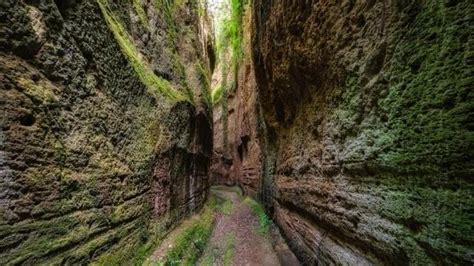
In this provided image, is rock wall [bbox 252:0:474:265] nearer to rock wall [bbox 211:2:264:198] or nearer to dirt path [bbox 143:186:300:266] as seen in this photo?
dirt path [bbox 143:186:300:266]

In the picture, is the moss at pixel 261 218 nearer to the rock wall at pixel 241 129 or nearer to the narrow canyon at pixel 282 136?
the narrow canyon at pixel 282 136

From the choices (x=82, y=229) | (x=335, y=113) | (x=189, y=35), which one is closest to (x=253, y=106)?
(x=189, y=35)

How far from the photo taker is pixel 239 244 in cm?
742

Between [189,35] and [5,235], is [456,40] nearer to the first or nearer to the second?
[5,235]

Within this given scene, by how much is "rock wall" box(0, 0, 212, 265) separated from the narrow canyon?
0.02m

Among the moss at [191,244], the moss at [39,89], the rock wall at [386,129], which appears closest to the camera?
the rock wall at [386,129]

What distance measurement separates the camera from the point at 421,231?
2.10m

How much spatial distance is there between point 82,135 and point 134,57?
2850 mm

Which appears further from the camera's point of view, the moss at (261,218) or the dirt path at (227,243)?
the moss at (261,218)

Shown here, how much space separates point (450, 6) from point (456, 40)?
Result: 28 centimetres

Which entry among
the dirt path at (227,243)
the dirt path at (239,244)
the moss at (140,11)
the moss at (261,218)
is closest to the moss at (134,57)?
the moss at (140,11)

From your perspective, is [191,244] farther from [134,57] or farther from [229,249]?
[134,57]

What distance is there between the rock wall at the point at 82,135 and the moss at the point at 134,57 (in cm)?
5

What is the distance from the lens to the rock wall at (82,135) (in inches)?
108
